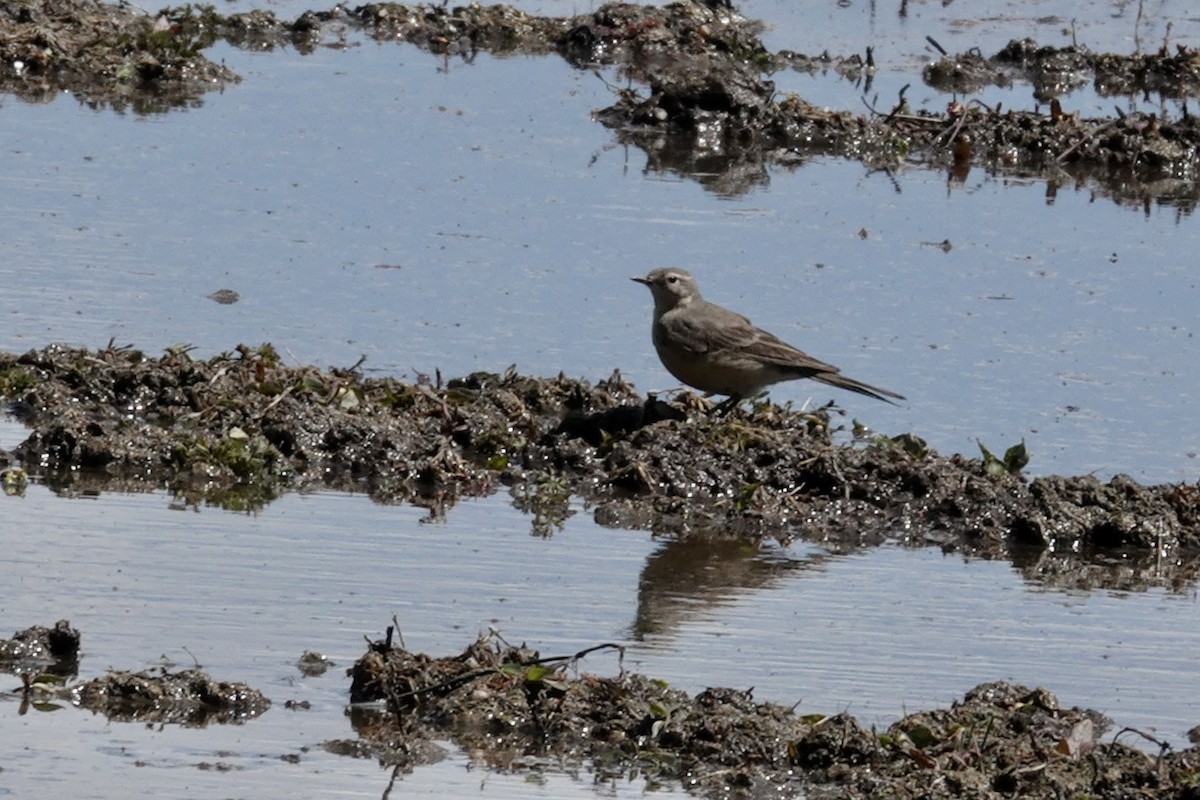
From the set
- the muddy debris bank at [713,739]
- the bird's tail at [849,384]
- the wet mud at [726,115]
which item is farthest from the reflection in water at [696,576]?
the wet mud at [726,115]

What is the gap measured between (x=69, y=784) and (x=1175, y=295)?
969cm

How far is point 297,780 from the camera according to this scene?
6855 mm

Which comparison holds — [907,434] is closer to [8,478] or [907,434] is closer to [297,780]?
[8,478]

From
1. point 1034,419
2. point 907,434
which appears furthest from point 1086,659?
point 1034,419

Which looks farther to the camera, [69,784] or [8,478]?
[8,478]

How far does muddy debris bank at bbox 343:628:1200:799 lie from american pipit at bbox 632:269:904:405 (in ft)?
13.2

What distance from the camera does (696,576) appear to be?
9.63m

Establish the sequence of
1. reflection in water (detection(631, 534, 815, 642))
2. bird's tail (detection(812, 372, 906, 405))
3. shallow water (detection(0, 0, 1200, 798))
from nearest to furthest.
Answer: shallow water (detection(0, 0, 1200, 798)), reflection in water (detection(631, 534, 815, 642)), bird's tail (detection(812, 372, 906, 405))

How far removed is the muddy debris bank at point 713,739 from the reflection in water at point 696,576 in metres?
0.98

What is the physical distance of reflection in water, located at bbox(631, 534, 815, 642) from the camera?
8.97 meters

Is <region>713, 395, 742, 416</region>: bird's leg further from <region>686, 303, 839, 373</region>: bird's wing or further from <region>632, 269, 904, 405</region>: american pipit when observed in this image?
<region>686, 303, 839, 373</region>: bird's wing

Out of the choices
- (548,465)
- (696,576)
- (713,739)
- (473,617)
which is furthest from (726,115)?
Answer: (713,739)

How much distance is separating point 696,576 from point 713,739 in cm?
224

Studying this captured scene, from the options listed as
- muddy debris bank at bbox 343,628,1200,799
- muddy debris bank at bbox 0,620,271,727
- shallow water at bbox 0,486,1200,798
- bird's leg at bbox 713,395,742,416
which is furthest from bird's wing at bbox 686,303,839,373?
muddy debris bank at bbox 0,620,271,727
